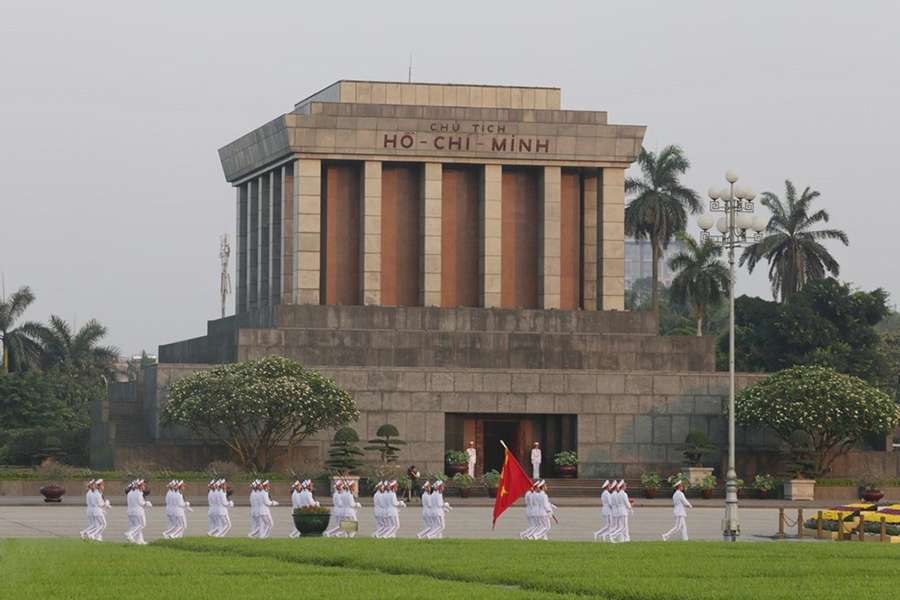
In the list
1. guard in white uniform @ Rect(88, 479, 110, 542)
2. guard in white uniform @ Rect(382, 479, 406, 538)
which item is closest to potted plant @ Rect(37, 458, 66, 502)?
guard in white uniform @ Rect(88, 479, 110, 542)

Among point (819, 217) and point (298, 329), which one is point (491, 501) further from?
point (819, 217)

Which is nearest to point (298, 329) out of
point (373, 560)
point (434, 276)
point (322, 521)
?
point (434, 276)

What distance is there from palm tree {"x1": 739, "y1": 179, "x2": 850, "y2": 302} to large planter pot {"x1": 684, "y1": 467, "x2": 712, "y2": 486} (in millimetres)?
37599

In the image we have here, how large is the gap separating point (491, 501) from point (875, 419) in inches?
625

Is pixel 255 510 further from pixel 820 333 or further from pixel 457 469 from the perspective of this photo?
pixel 820 333

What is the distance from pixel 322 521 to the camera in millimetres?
47000

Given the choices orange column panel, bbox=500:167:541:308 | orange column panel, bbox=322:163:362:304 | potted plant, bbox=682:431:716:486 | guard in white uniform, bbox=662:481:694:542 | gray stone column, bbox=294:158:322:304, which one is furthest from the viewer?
orange column panel, bbox=500:167:541:308

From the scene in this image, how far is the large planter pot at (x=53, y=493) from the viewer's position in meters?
64.6

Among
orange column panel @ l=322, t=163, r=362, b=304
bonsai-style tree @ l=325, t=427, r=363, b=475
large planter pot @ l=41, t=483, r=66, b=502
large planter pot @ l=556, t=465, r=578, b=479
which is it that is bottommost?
large planter pot @ l=41, t=483, r=66, b=502

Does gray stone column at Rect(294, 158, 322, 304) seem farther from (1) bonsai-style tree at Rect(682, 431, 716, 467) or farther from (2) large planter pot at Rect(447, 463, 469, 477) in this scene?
(1) bonsai-style tree at Rect(682, 431, 716, 467)

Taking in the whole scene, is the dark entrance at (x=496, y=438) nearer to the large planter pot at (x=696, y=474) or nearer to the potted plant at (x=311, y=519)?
the large planter pot at (x=696, y=474)

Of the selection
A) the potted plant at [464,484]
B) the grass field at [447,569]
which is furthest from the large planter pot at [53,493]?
the grass field at [447,569]

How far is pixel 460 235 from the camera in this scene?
8375 cm

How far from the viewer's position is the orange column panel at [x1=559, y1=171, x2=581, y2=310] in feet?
277
